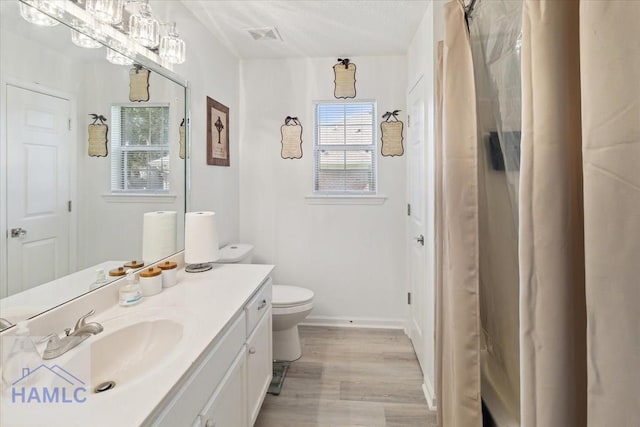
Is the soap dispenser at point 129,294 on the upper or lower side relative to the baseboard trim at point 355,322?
upper

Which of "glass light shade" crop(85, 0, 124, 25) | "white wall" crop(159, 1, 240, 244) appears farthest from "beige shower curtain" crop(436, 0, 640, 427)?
"white wall" crop(159, 1, 240, 244)

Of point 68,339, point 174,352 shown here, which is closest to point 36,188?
point 68,339

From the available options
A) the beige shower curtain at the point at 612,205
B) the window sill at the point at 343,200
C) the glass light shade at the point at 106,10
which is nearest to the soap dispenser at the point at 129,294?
the glass light shade at the point at 106,10

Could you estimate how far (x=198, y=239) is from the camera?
5.71 feet

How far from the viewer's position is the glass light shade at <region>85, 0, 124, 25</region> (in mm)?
1256

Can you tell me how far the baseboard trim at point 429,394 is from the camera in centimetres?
187

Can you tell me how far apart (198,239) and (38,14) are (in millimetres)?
1091

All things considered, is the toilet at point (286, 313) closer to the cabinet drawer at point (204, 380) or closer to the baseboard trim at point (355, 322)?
the baseboard trim at point (355, 322)

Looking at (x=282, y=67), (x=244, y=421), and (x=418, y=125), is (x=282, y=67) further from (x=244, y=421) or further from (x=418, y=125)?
(x=244, y=421)

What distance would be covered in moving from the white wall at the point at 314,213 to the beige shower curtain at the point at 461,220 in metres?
1.59

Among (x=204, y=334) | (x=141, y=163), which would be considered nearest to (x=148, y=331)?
(x=204, y=334)

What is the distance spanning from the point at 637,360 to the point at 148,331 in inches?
51.9

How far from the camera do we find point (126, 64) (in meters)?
1.47

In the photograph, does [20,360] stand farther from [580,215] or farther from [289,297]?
A: [289,297]
